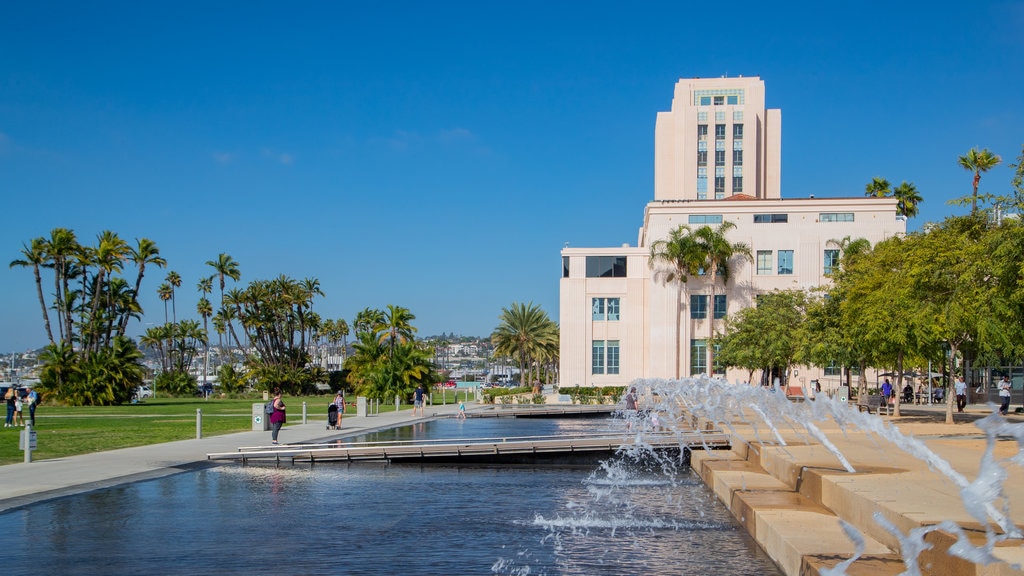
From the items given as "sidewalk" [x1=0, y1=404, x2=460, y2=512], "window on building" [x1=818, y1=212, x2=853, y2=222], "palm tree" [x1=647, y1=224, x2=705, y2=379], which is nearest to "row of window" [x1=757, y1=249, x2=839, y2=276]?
"window on building" [x1=818, y1=212, x2=853, y2=222]

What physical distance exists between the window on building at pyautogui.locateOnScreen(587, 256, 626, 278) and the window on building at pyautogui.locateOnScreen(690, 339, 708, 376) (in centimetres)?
768

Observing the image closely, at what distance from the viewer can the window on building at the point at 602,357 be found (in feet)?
233

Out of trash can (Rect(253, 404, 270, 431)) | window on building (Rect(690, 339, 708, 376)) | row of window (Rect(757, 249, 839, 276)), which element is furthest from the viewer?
window on building (Rect(690, 339, 708, 376))

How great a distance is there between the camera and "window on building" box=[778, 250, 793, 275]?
68.1 metres

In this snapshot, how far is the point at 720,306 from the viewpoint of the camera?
69.4m

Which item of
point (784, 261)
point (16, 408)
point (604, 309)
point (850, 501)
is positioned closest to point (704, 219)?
point (784, 261)

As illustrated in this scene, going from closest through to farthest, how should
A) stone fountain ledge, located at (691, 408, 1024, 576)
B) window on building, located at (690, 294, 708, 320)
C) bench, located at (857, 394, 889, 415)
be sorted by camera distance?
stone fountain ledge, located at (691, 408, 1024, 576)
bench, located at (857, 394, 889, 415)
window on building, located at (690, 294, 708, 320)

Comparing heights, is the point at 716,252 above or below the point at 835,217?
below

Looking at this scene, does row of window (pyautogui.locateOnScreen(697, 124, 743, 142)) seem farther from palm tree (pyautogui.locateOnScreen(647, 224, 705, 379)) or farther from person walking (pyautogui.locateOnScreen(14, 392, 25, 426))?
person walking (pyautogui.locateOnScreen(14, 392, 25, 426))

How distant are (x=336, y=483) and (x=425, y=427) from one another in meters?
18.8

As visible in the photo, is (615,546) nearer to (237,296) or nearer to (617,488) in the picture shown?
(617,488)

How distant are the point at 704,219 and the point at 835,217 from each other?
954 cm

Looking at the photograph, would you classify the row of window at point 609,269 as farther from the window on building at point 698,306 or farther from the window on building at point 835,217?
the window on building at point 835,217

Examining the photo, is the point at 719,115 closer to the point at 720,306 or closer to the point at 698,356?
the point at 720,306
